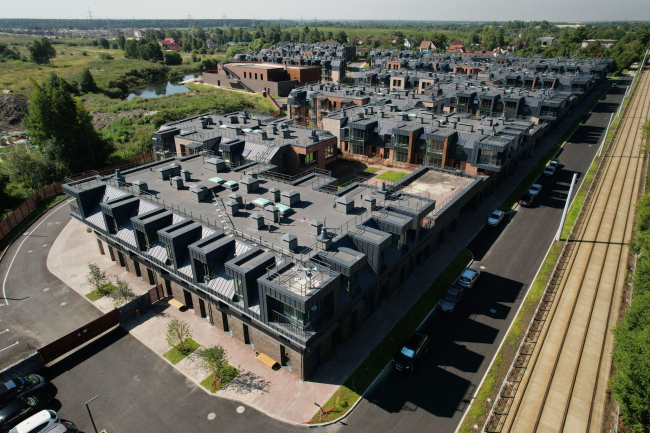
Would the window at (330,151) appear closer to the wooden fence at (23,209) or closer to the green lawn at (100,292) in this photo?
the wooden fence at (23,209)

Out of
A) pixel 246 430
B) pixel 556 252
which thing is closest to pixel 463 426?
pixel 246 430

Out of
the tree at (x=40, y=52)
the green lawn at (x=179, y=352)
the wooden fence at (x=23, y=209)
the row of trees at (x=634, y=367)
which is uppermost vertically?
the tree at (x=40, y=52)

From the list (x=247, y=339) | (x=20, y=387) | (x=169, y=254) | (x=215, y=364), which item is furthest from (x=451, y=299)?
(x=20, y=387)

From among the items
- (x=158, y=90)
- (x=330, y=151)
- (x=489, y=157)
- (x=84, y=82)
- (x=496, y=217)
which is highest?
(x=84, y=82)

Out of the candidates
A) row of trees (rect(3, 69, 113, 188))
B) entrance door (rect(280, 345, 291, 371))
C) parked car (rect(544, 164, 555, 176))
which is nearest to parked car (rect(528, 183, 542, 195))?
parked car (rect(544, 164, 555, 176))

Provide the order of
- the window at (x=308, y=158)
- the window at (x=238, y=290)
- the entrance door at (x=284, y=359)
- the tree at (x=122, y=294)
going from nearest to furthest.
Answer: the window at (x=238, y=290) → the entrance door at (x=284, y=359) → the tree at (x=122, y=294) → the window at (x=308, y=158)

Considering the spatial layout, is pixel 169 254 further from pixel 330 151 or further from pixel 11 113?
pixel 11 113

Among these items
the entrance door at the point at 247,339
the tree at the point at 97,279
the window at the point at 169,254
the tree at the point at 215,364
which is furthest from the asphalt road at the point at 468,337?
the tree at the point at 97,279
